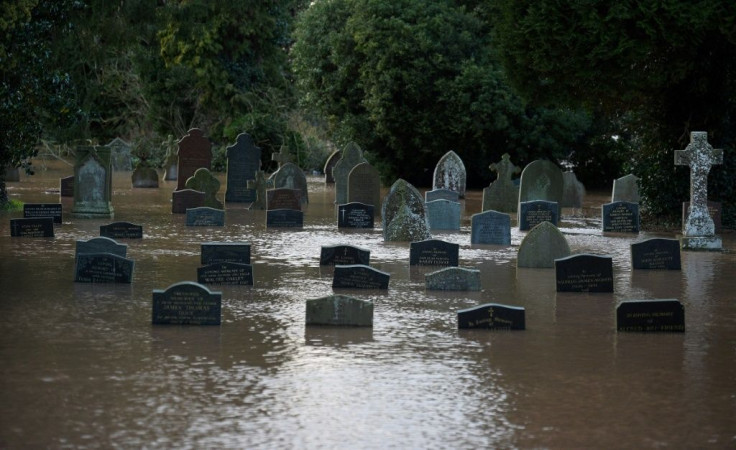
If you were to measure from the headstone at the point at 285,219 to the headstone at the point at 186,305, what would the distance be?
37.1 feet

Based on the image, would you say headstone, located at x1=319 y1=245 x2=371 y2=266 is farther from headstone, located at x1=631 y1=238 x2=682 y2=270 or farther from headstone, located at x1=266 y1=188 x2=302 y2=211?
headstone, located at x1=266 y1=188 x2=302 y2=211

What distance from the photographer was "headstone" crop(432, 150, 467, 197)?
3066cm

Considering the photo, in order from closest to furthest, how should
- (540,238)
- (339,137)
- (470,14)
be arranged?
(540,238), (470,14), (339,137)

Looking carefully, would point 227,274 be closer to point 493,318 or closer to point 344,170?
point 493,318

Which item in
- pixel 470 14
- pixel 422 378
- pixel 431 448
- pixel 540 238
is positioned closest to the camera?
pixel 431 448

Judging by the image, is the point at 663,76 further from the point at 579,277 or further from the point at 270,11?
the point at 270,11

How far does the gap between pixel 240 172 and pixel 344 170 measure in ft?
8.95

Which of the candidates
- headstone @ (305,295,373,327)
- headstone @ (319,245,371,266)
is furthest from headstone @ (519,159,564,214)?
headstone @ (305,295,373,327)

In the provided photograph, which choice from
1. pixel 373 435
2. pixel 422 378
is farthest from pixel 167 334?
pixel 373 435

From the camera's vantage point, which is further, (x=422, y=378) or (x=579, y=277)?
(x=579, y=277)

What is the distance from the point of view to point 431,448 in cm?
750

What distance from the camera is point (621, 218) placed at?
74.5 ft

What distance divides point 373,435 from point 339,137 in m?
30.6

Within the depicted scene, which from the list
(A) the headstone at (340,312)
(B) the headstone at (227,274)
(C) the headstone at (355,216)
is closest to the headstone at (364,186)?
(C) the headstone at (355,216)
